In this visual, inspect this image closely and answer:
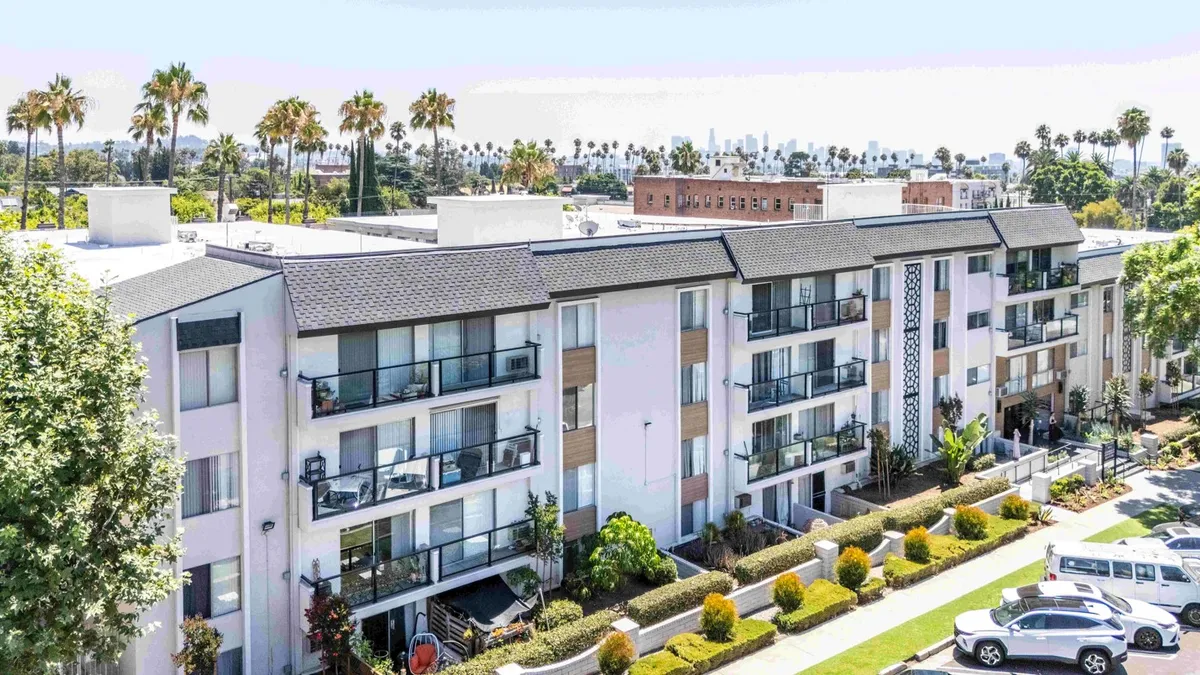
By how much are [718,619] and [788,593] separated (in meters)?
2.72

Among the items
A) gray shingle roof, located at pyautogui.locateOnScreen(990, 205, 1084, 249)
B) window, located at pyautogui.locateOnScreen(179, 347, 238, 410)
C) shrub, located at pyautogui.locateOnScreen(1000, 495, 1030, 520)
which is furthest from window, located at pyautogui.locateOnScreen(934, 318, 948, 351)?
window, located at pyautogui.locateOnScreen(179, 347, 238, 410)

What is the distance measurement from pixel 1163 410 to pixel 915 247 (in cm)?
2137

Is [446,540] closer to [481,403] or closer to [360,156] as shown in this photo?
[481,403]

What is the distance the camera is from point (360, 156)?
8475cm

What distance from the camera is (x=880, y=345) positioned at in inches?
1585

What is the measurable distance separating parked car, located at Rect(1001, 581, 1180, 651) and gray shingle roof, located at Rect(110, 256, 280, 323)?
70.7 ft

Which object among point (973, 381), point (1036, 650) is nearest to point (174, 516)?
point (1036, 650)

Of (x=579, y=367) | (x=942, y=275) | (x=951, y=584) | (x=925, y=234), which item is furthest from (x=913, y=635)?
(x=942, y=275)

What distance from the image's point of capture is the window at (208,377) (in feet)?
78.5

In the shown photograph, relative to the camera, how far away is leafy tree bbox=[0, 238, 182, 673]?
55.3ft

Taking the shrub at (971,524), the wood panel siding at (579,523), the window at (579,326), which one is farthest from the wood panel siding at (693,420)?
the shrub at (971,524)

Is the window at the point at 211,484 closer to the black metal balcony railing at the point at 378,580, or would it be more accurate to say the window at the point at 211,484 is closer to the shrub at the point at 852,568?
the black metal balcony railing at the point at 378,580

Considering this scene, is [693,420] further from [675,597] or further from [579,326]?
[675,597]

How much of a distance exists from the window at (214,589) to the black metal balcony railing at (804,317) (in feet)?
57.4
